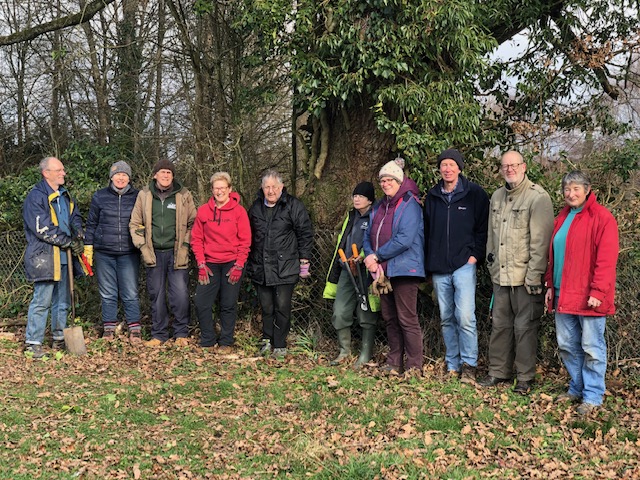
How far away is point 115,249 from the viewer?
7.61 metres

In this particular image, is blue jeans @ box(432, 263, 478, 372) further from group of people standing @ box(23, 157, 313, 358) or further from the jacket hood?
group of people standing @ box(23, 157, 313, 358)

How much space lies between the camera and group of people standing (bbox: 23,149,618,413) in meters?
5.40

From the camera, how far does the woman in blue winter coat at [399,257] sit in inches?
243

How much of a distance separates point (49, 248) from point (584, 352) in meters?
5.73

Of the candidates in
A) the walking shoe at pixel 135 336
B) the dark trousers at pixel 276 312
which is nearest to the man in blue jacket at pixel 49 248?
the walking shoe at pixel 135 336

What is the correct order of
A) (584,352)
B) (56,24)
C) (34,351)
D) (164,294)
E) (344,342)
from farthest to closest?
1. (56,24)
2. (164,294)
3. (34,351)
4. (344,342)
5. (584,352)

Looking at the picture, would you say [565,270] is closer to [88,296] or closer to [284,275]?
[284,275]

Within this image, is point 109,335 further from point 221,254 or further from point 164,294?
point 221,254

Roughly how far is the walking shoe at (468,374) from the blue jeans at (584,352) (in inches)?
35.4

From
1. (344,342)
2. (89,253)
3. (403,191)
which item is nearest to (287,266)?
(344,342)

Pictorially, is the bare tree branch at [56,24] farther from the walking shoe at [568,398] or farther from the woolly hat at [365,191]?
the walking shoe at [568,398]

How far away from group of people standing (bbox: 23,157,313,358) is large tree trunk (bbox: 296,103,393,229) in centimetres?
83

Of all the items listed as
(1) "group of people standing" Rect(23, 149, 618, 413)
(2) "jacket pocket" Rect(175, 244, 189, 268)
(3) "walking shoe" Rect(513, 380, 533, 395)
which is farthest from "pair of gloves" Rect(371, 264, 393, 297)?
(2) "jacket pocket" Rect(175, 244, 189, 268)

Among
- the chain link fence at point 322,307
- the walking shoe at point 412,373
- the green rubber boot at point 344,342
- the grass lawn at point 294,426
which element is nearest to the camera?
the grass lawn at point 294,426
